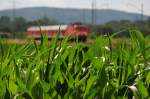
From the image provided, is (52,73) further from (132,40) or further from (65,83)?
(132,40)

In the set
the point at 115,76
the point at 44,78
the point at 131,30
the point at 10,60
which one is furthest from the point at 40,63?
the point at 131,30

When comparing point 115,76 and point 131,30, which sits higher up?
point 131,30

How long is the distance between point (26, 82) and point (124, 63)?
0.43 metres

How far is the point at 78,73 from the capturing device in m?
1.72

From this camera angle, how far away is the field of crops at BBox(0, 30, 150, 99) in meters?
1.50

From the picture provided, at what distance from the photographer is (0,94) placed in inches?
60.7

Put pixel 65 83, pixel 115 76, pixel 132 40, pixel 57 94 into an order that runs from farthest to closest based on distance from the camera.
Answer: pixel 132 40 < pixel 115 76 < pixel 65 83 < pixel 57 94

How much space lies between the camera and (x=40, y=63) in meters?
1.69

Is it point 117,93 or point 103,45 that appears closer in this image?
point 117,93

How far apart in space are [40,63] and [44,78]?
0.07 m

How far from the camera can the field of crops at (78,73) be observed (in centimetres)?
150

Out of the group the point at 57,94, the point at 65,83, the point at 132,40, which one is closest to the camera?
the point at 57,94

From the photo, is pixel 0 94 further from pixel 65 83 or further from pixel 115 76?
pixel 115 76

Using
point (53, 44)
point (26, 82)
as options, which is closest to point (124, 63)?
point (53, 44)
